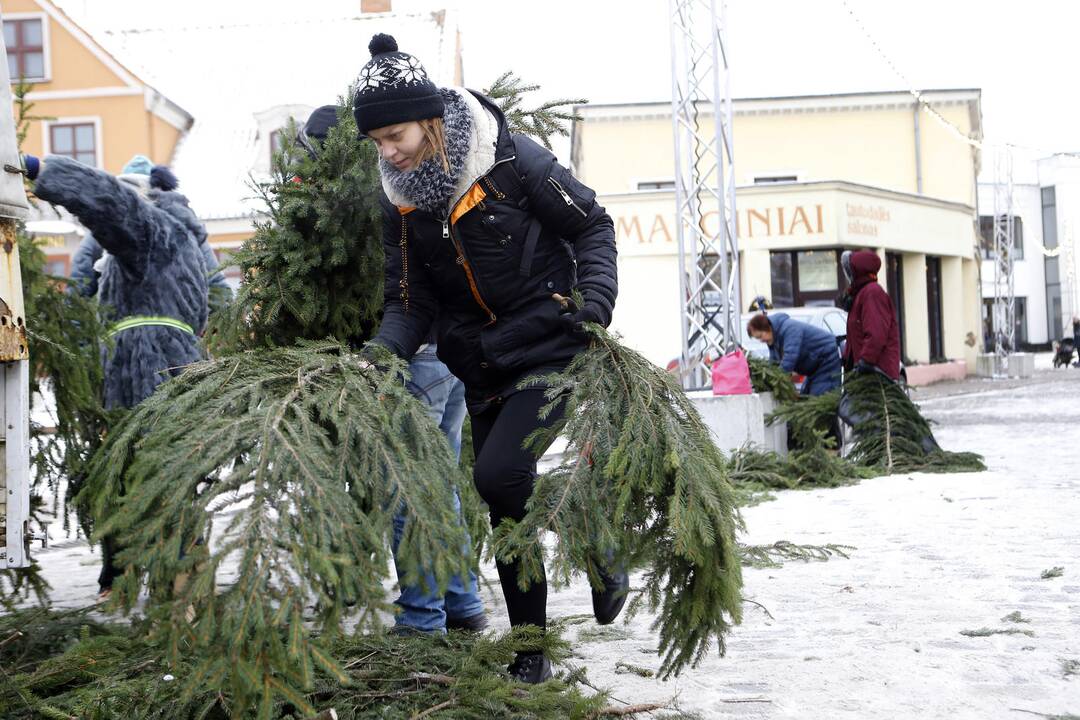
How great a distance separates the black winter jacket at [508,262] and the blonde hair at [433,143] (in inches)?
5.3

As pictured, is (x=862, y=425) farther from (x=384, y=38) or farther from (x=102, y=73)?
(x=102, y=73)

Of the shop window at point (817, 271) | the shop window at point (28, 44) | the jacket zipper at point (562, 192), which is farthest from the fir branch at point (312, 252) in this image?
the shop window at point (28, 44)

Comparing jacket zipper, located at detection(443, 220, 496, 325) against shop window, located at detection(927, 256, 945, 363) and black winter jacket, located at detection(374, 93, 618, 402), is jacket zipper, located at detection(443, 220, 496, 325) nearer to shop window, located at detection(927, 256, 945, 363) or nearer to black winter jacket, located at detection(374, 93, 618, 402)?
black winter jacket, located at detection(374, 93, 618, 402)

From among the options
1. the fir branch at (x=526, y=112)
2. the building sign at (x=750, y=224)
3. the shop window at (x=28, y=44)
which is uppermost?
the shop window at (x=28, y=44)

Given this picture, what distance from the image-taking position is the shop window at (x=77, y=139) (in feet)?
97.3

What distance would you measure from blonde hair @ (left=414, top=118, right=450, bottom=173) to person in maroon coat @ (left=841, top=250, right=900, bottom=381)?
7112mm

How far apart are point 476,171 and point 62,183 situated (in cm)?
172

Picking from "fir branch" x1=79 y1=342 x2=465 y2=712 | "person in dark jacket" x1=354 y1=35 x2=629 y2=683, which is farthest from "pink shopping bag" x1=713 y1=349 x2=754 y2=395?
"fir branch" x1=79 y1=342 x2=465 y2=712

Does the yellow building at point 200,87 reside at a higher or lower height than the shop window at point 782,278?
higher

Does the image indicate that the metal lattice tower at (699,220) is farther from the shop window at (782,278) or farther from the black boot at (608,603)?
the shop window at (782,278)

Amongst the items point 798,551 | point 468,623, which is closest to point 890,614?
point 798,551

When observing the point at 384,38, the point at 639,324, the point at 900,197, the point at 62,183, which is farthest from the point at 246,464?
the point at 900,197

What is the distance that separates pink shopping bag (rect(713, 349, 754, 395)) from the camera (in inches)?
429

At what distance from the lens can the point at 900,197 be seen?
2884 cm
